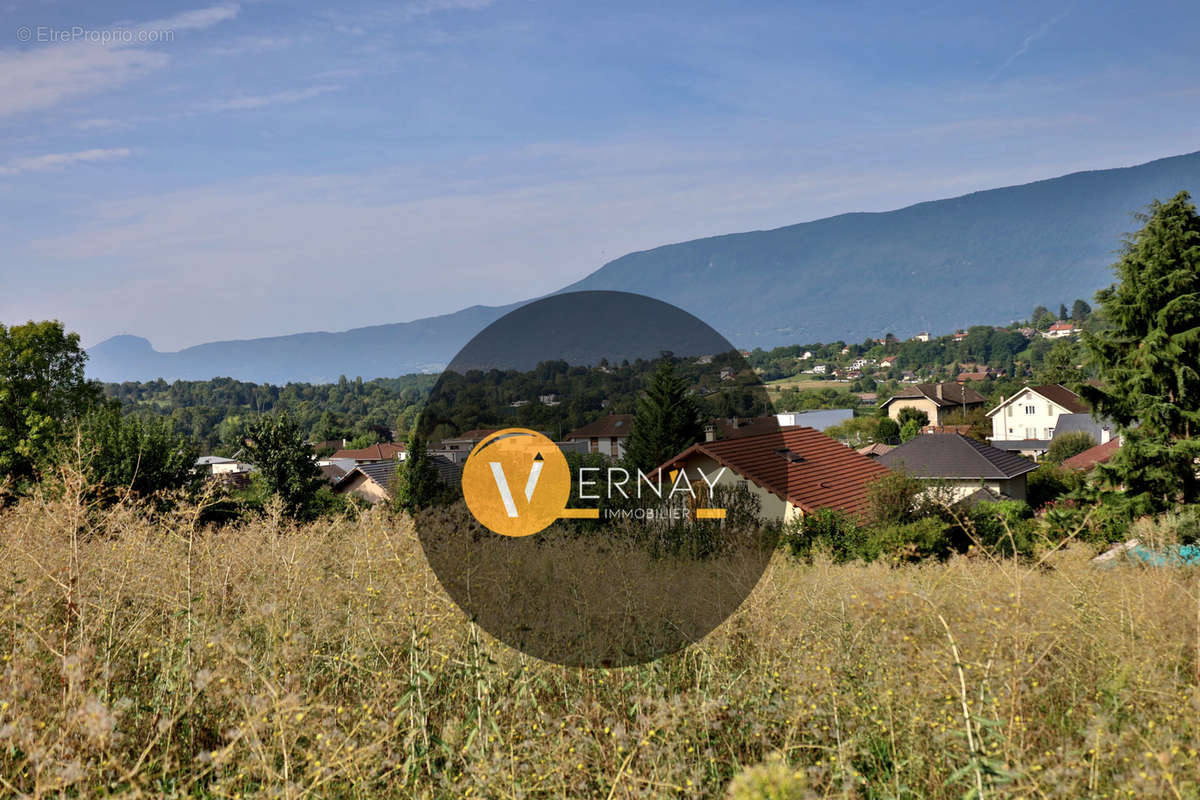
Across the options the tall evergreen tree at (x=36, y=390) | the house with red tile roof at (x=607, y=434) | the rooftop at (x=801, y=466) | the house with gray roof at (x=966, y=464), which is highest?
the tall evergreen tree at (x=36, y=390)

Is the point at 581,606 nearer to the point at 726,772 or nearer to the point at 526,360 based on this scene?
the point at 726,772

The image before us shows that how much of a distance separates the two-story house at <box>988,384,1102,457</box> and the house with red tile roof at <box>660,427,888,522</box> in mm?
43009

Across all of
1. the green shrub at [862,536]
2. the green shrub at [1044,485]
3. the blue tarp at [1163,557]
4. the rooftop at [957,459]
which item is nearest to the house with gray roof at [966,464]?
the rooftop at [957,459]

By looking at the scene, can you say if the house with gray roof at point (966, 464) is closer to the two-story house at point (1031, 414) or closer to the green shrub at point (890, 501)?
the green shrub at point (890, 501)

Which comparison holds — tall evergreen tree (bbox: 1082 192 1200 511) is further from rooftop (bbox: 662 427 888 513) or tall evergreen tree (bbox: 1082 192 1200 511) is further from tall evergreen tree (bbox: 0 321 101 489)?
tall evergreen tree (bbox: 0 321 101 489)

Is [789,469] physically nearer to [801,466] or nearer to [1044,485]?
[801,466]

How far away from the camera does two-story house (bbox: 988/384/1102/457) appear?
53000 mm

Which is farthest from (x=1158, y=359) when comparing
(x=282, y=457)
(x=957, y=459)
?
(x=282, y=457)

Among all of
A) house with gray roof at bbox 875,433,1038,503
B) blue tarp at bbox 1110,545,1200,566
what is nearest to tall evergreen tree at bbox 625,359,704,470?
blue tarp at bbox 1110,545,1200,566

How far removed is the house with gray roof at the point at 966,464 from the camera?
2547 cm

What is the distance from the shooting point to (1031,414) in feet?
180

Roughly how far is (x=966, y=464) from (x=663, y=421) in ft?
78.9
